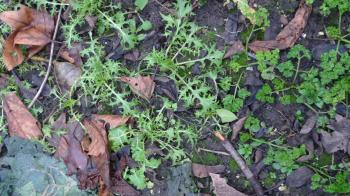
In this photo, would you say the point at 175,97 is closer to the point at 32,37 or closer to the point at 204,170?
the point at 204,170

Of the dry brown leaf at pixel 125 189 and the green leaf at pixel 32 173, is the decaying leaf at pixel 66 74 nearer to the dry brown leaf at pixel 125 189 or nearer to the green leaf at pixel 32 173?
the green leaf at pixel 32 173

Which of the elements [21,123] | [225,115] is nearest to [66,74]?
[21,123]

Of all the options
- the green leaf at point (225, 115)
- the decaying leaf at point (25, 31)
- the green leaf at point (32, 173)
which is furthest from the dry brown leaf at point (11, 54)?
the green leaf at point (225, 115)

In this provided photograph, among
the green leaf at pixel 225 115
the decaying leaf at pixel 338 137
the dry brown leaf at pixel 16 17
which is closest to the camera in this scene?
the decaying leaf at pixel 338 137

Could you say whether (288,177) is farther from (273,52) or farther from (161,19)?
(161,19)

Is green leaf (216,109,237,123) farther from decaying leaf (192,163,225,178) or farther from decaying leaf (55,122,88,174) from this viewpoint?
decaying leaf (55,122,88,174)

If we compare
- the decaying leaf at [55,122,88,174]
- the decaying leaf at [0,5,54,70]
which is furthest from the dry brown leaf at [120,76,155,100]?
the decaying leaf at [0,5,54,70]
